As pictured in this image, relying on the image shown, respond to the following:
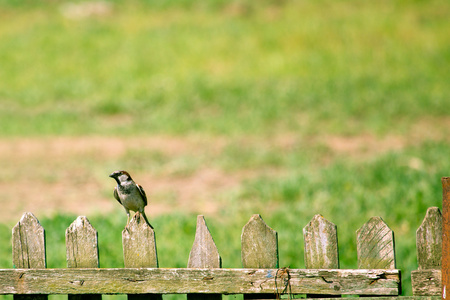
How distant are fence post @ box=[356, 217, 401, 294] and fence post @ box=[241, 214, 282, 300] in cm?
37

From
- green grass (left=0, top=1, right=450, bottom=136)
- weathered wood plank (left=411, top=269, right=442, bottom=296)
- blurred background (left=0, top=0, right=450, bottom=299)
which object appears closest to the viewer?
weathered wood plank (left=411, top=269, right=442, bottom=296)

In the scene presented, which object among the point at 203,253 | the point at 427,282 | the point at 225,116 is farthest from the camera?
the point at 225,116

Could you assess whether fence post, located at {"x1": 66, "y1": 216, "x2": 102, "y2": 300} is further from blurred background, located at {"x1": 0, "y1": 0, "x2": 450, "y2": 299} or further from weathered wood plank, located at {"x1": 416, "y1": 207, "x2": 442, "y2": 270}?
blurred background, located at {"x1": 0, "y1": 0, "x2": 450, "y2": 299}

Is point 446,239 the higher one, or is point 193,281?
point 446,239

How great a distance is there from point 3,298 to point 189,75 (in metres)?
12.2

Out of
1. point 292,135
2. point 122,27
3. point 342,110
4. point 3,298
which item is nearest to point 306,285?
point 3,298

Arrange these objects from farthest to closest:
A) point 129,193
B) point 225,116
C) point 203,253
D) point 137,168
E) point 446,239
A: point 225,116 → point 137,168 → point 129,193 → point 203,253 → point 446,239

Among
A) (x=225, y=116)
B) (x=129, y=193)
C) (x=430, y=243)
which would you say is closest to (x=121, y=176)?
(x=129, y=193)

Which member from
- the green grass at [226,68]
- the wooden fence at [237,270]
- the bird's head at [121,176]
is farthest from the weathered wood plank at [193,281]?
the green grass at [226,68]

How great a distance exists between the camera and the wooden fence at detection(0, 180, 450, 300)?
2.40 metres

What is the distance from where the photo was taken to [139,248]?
2.54 metres

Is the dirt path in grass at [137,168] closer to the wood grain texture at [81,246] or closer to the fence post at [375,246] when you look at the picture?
the wood grain texture at [81,246]

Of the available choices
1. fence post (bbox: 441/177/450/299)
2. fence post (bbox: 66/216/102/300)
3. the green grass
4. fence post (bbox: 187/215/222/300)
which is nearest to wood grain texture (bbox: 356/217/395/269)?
fence post (bbox: 441/177/450/299)

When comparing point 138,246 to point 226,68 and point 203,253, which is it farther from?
point 226,68
